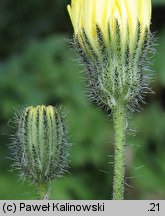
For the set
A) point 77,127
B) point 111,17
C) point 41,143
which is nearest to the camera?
point 111,17

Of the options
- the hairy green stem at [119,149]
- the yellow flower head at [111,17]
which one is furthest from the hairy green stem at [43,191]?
the yellow flower head at [111,17]

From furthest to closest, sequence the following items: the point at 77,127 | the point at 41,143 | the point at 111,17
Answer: the point at 77,127 < the point at 41,143 < the point at 111,17

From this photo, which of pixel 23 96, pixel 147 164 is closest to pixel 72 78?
pixel 23 96

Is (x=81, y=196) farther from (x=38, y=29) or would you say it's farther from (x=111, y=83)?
(x=111, y=83)

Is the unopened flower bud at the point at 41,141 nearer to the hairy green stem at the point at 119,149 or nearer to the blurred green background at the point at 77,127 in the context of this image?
the hairy green stem at the point at 119,149

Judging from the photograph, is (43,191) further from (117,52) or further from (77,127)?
(77,127)

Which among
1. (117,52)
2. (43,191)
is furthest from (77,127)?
(117,52)

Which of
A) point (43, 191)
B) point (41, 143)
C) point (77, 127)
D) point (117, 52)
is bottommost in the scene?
point (43, 191)
